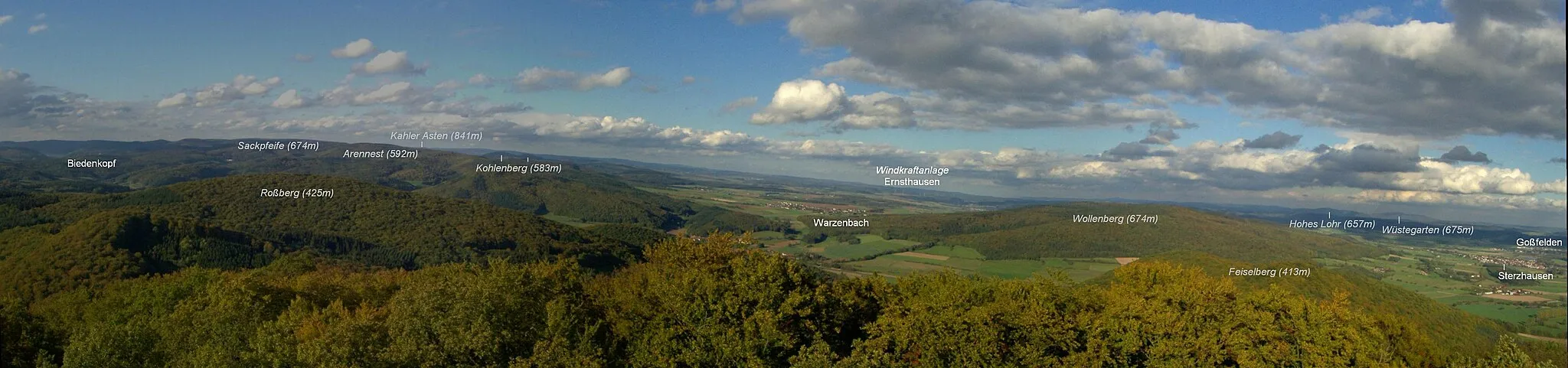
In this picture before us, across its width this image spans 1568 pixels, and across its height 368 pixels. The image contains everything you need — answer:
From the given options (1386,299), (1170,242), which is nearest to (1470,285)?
(1386,299)

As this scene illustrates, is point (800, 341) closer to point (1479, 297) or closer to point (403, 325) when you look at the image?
point (403, 325)

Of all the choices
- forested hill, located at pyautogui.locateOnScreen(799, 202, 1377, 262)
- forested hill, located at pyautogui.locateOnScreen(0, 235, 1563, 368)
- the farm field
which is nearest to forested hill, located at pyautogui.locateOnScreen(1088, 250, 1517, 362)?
the farm field

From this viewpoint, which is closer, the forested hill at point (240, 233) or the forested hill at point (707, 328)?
the forested hill at point (707, 328)

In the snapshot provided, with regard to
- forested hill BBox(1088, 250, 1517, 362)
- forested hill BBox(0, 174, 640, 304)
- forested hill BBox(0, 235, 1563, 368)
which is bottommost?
forested hill BBox(0, 174, 640, 304)

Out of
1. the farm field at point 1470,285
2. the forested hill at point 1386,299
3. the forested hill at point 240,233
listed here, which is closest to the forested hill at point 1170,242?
the farm field at point 1470,285

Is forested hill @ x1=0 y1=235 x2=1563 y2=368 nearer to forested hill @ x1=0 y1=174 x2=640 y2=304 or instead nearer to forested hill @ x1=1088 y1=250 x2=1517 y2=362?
forested hill @ x1=1088 y1=250 x2=1517 y2=362

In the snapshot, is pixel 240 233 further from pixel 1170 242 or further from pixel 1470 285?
pixel 1470 285

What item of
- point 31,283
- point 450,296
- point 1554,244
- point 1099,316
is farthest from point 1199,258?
point 31,283

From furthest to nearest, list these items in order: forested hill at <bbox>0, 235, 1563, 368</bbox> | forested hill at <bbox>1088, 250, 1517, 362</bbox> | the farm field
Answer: the farm field, forested hill at <bbox>1088, 250, 1517, 362</bbox>, forested hill at <bbox>0, 235, 1563, 368</bbox>

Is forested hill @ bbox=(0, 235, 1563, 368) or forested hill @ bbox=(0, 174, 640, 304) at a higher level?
forested hill @ bbox=(0, 235, 1563, 368)

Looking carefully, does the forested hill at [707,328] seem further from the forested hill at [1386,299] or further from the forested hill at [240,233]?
the forested hill at [240,233]
